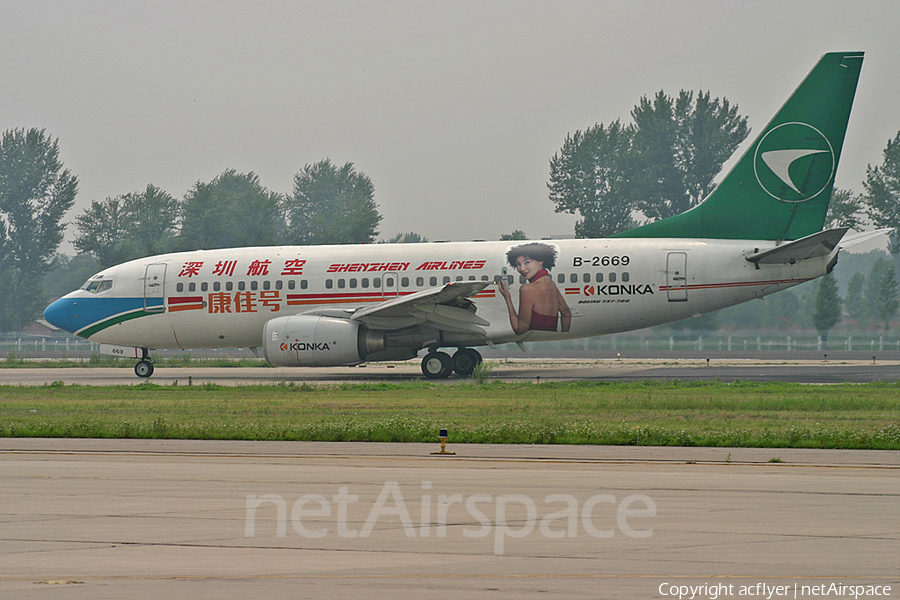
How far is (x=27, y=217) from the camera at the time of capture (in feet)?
316

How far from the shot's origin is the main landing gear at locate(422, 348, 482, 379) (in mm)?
32344

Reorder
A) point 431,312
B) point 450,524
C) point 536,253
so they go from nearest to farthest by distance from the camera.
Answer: point 450,524 → point 431,312 → point 536,253

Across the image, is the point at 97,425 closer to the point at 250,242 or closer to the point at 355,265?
the point at 355,265

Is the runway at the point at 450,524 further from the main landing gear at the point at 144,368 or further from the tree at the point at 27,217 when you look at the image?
the tree at the point at 27,217

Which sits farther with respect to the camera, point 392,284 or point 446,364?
point 392,284

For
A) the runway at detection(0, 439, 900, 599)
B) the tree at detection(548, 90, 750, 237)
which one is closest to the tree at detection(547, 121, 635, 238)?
the tree at detection(548, 90, 750, 237)

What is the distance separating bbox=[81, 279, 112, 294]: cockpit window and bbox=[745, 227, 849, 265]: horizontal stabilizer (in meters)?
21.7

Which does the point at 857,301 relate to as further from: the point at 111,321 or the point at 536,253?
the point at 111,321

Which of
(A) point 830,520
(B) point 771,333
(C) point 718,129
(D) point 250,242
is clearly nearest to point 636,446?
(A) point 830,520

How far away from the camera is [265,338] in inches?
1222

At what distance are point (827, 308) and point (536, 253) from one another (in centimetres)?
3353

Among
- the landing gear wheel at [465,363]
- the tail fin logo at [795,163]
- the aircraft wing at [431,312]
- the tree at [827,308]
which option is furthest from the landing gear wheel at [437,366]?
the tree at [827,308]

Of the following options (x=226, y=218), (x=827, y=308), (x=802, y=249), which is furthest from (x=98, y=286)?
(x=226, y=218)

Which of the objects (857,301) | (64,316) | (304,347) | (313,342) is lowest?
(304,347)
